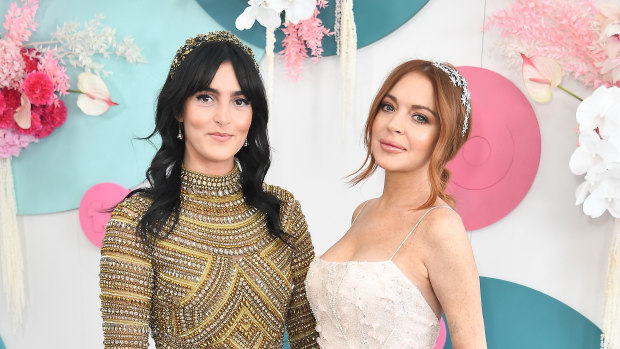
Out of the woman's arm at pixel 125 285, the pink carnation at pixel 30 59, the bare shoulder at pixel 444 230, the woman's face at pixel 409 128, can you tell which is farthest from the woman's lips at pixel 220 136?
the pink carnation at pixel 30 59

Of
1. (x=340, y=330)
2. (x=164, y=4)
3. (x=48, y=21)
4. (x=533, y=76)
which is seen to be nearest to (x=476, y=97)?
(x=533, y=76)

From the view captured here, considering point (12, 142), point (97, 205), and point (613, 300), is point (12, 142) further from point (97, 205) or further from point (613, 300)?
point (613, 300)

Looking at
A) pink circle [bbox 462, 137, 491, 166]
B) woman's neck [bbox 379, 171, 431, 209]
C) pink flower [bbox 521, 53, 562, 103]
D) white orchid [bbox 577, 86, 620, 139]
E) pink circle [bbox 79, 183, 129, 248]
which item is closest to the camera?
woman's neck [bbox 379, 171, 431, 209]

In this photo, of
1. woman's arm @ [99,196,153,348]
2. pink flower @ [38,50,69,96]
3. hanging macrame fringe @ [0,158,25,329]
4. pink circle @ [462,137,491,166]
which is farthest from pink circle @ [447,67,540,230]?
hanging macrame fringe @ [0,158,25,329]

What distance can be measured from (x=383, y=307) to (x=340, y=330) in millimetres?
153

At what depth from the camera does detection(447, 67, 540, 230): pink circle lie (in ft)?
6.83

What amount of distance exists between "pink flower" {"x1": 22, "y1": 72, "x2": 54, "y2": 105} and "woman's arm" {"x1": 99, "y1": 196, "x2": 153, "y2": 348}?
1049 millimetres

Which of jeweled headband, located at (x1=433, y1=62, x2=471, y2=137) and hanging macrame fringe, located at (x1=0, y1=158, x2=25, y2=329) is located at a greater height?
jeweled headband, located at (x1=433, y1=62, x2=471, y2=137)

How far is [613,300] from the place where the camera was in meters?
1.94

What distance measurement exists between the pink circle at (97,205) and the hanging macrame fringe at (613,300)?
69.6 inches

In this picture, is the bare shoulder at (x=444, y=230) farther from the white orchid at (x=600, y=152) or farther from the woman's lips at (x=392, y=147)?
the white orchid at (x=600, y=152)

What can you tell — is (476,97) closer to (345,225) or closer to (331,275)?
(345,225)

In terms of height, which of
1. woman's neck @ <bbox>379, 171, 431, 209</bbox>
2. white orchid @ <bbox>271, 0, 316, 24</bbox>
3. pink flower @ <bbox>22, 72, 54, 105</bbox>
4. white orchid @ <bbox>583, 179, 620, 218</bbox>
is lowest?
white orchid @ <bbox>583, 179, 620, 218</bbox>

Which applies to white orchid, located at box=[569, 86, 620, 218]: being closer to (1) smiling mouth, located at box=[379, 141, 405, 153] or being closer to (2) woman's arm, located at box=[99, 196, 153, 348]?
(1) smiling mouth, located at box=[379, 141, 405, 153]
